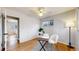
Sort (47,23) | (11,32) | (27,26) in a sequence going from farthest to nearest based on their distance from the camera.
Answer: (27,26), (47,23), (11,32)

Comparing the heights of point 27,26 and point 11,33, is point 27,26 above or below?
above

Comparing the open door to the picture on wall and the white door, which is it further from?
the picture on wall

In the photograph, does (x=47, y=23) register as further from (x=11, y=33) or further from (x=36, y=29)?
(x=11, y=33)

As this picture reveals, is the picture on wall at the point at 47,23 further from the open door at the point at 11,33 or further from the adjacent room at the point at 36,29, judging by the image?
the open door at the point at 11,33

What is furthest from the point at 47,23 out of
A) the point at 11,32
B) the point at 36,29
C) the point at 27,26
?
the point at 11,32

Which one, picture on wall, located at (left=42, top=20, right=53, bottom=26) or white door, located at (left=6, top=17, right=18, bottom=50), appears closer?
white door, located at (left=6, top=17, right=18, bottom=50)

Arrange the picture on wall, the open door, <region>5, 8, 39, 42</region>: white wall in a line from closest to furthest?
1. the open door
2. the picture on wall
3. <region>5, 8, 39, 42</region>: white wall

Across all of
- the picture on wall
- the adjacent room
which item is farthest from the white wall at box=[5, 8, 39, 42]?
the picture on wall

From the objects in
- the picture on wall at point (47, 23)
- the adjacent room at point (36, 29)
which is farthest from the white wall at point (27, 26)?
the picture on wall at point (47, 23)
